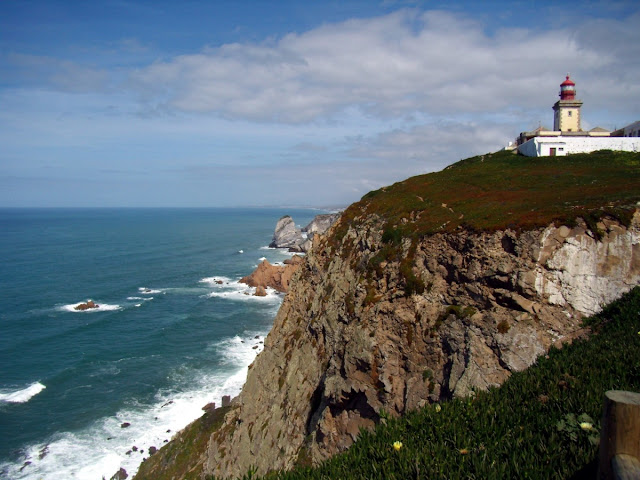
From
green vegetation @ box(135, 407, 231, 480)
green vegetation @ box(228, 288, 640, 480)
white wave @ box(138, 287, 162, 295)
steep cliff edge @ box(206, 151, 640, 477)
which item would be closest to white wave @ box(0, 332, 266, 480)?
green vegetation @ box(135, 407, 231, 480)

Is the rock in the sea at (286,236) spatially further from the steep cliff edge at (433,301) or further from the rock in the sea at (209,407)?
the steep cliff edge at (433,301)

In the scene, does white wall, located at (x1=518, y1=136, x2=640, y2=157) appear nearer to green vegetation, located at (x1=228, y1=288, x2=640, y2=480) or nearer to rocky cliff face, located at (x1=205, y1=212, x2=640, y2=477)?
rocky cliff face, located at (x1=205, y1=212, x2=640, y2=477)

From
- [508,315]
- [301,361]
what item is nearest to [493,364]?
[508,315]

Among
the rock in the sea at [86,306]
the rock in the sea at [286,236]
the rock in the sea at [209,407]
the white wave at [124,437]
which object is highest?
the rock in the sea at [286,236]

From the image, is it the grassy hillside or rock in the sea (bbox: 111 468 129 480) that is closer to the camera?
the grassy hillside

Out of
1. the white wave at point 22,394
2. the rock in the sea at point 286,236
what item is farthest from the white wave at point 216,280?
the rock in the sea at point 286,236

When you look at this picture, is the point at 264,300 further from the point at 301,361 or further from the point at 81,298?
the point at 301,361
